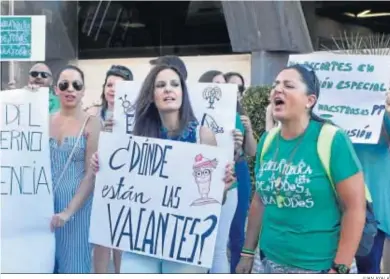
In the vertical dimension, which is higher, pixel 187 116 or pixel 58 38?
pixel 58 38

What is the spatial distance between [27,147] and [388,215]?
221 centimetres

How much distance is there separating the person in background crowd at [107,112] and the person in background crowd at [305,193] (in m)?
0.98

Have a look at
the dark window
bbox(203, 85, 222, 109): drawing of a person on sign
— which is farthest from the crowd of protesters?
the dark window

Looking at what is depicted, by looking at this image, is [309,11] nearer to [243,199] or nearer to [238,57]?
[238,57]

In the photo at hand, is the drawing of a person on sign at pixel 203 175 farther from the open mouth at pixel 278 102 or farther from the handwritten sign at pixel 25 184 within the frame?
the handwritten sign at pixel 25 184

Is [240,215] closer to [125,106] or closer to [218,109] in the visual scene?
[218,109]

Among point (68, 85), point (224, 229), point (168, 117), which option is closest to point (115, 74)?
point (68, 85)

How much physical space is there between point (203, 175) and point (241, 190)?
0.29 meters

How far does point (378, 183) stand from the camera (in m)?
3.92

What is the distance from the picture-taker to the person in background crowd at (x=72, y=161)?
425 cm

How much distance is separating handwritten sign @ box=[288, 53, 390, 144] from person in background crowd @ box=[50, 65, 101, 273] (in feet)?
4.56

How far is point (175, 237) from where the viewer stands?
4.07 meters

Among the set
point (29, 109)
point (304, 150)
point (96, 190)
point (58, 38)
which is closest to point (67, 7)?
point (58, 38)

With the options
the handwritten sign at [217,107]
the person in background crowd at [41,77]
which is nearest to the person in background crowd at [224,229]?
the handwritten sign at [217,107]
